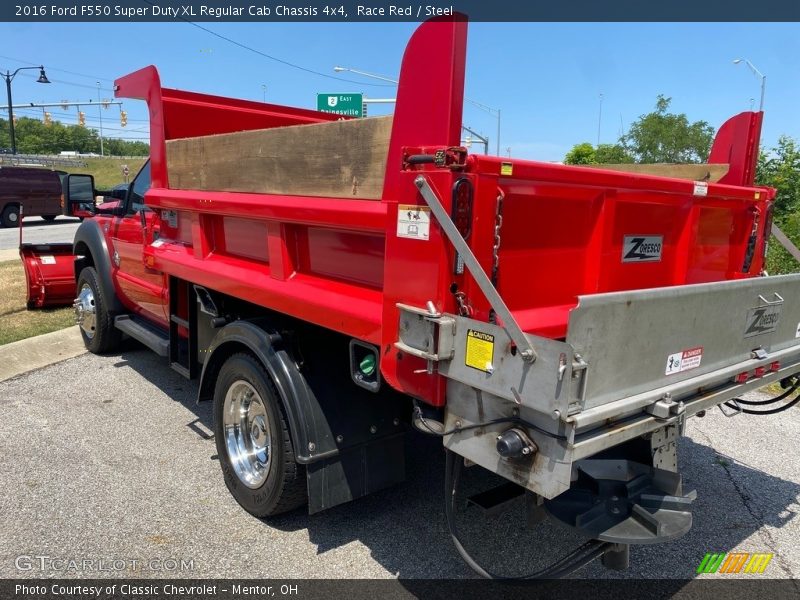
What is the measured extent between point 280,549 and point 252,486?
1.31ft

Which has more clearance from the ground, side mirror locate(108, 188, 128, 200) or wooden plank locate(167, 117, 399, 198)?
wooden plank locate(167, 117, 399, 198)

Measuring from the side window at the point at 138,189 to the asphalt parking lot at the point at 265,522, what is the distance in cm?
178

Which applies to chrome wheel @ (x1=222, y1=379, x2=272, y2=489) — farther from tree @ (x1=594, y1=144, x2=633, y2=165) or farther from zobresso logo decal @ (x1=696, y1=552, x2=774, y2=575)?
tree @ (x1=594, y1=144, x2=633, y2=165)

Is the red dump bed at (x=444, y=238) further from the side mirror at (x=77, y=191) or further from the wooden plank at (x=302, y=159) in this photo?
the side mirror at (x=77, y=191)

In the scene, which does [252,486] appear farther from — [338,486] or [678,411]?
[678,411]

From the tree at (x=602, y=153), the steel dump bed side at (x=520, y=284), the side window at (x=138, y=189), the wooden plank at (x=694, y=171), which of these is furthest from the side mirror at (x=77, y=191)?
the tree at (x=602, y=153)

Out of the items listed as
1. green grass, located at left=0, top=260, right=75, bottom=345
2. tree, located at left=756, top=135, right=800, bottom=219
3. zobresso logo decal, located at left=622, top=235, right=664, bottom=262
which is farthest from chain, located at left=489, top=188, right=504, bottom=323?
tree, located at left=756, top=135, right=800, bottom=219

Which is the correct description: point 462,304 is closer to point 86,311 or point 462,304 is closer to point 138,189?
point 138,189

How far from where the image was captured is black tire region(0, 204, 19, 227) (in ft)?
76.1

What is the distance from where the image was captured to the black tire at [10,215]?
76.1 ft

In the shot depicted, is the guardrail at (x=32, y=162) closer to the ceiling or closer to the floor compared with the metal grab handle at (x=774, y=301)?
closer to the ceiling

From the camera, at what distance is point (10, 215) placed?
76.8ft

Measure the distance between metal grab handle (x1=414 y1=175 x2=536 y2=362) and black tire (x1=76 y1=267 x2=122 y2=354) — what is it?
473cm

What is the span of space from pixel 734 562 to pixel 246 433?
262 centimetres
